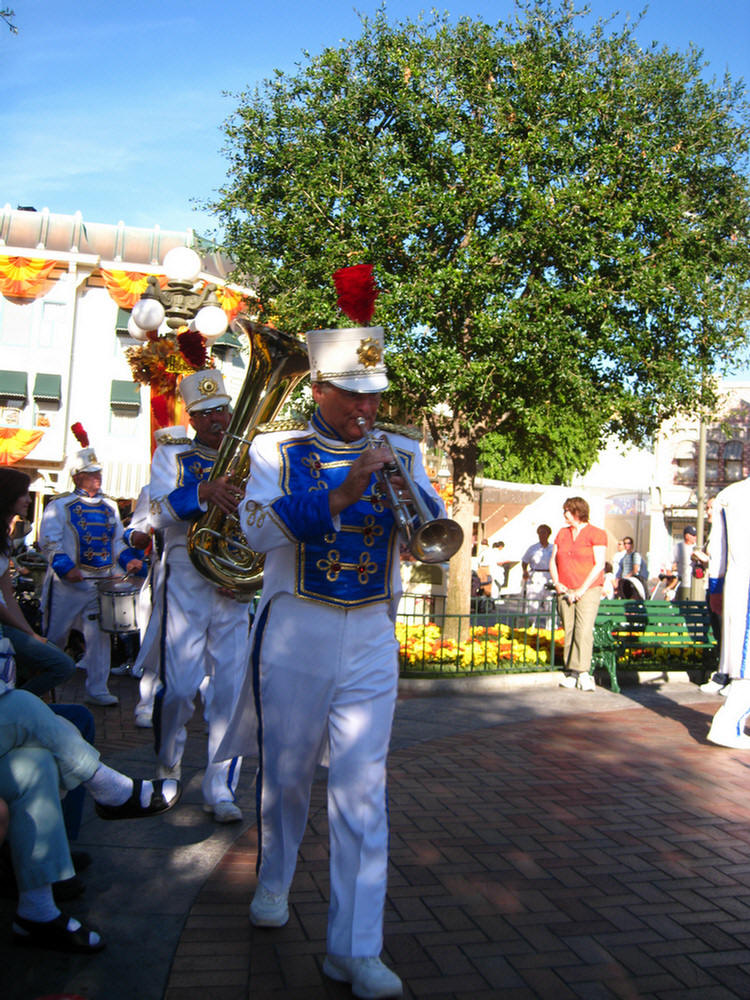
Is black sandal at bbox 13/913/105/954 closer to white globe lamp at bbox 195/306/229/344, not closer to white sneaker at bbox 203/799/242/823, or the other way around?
white sneaker at bbox 203/799/242/823

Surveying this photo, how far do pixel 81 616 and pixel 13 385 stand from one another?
2664 cm

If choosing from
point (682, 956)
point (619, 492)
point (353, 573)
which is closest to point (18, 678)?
point (353, 573)

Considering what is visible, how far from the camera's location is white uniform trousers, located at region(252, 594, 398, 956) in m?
3.26

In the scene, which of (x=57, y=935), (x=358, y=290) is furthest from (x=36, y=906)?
(x=358, y=290)

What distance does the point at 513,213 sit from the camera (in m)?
13.7

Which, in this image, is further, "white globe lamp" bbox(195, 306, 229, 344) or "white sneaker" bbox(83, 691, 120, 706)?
"white globe lamp" bbox(195, 306, 229, 344)

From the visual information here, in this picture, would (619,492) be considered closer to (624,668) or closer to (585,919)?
(624,668)

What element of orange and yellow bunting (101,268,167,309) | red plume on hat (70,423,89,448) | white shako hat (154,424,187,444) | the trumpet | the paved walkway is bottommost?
the paved walkway

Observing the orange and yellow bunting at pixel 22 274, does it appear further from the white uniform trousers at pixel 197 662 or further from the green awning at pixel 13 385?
the white uniform trousers at pixel 197 662

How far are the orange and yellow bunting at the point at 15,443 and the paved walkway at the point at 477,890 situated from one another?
27234 mm

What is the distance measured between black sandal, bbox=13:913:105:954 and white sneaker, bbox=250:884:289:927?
1.83ft

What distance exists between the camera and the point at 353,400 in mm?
3553

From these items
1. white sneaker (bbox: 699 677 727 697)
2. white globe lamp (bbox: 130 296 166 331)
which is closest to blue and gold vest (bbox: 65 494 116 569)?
white globe lamp (bbox: 130 296 166 331)

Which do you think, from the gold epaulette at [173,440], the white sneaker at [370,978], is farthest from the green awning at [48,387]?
the white sneaker at [370,978]
